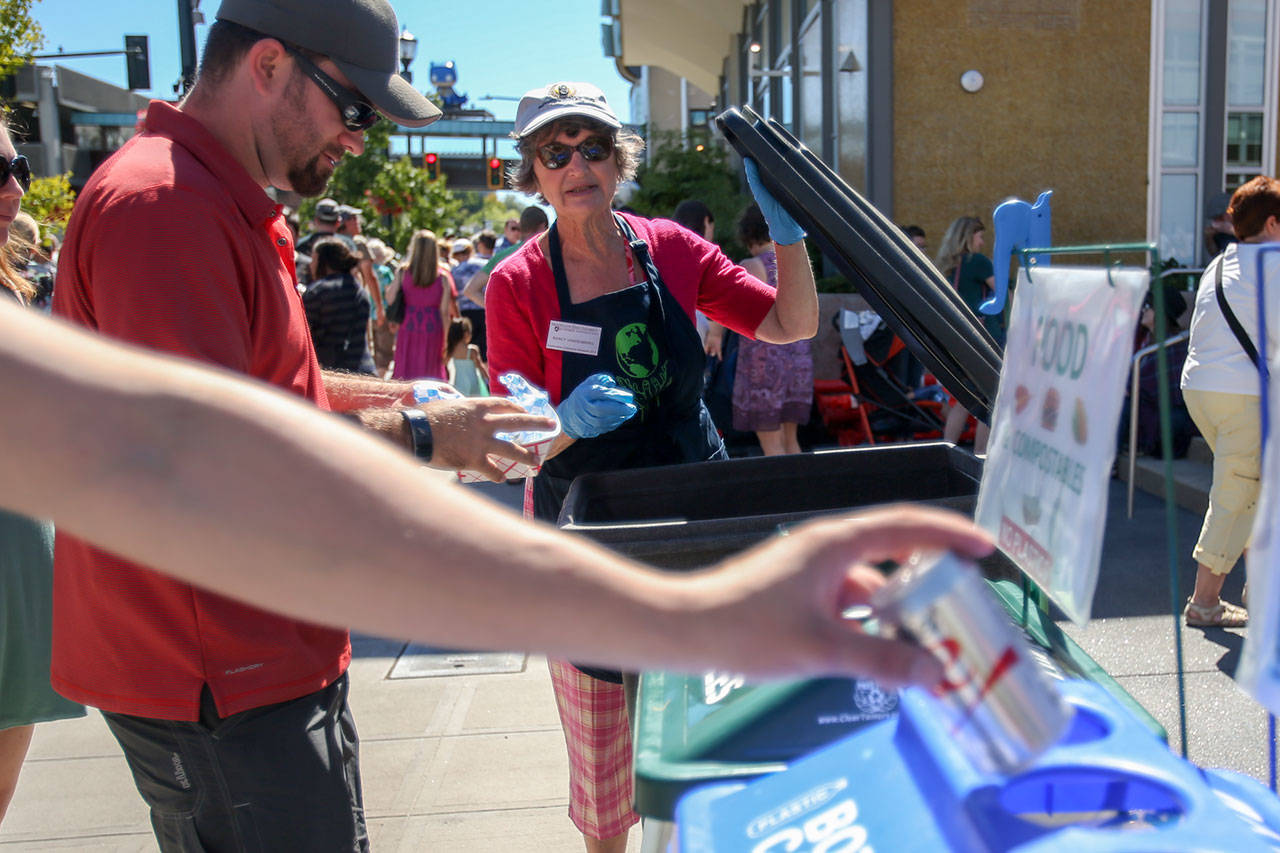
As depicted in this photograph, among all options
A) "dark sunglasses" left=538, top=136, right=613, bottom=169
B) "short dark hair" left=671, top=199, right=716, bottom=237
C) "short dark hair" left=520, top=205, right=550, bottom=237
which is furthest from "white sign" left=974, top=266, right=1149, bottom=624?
"short dark hair" left=520, top=205, right=550, bottom=237

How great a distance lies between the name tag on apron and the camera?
237 centimetres

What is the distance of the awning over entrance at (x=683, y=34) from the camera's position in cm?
1791

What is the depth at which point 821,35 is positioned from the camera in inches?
459

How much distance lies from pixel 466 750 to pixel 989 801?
3.04 metres

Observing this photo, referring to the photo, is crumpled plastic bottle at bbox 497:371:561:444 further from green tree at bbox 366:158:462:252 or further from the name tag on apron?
green tree at bbox 366:158:462:252

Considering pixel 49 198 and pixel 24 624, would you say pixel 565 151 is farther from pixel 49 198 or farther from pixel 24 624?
pixel 49 198

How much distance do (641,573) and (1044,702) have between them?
301 millimetres

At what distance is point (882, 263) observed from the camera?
1.91m

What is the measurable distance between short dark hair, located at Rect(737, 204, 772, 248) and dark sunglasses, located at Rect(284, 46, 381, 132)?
15.4ft

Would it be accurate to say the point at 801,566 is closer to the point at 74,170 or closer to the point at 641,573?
the point at 641,573

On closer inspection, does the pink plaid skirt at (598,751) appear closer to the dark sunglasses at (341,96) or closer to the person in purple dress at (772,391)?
the dark sunglasses at (341,96)

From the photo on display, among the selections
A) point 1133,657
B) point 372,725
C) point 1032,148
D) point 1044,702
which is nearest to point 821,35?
point 1032,148

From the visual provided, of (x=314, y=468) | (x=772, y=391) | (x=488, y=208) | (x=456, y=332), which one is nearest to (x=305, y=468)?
(x=314, y=468)

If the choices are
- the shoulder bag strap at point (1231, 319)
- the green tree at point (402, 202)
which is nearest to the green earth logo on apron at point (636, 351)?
the shoulder bag strap at point (1231, 319)
